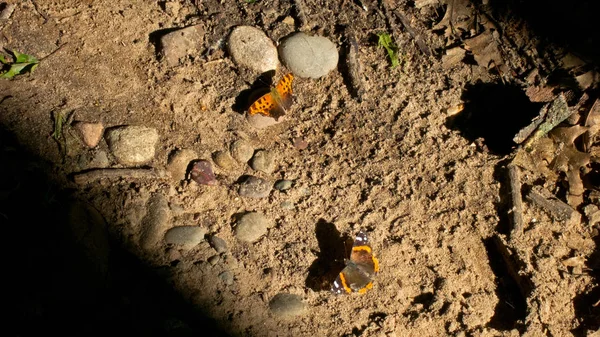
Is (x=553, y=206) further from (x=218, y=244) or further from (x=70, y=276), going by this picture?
(x=70, y=276)

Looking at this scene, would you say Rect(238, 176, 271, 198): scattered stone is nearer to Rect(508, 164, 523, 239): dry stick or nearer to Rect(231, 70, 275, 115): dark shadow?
Rect(231, 70, 275, 115): dark shadow

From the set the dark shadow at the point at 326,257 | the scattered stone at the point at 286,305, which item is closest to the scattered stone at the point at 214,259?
the scattered stone at the point at 286,305

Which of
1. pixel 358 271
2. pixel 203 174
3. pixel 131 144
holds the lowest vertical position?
pixel 358 271

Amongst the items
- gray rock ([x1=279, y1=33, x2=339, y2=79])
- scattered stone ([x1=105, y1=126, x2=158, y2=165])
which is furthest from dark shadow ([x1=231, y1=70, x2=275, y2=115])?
scattered stone ([x1=105, y1=126, x2=158, y2=165])

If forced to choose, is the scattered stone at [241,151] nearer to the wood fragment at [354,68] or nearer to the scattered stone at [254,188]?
the scattered stone at [254,188]

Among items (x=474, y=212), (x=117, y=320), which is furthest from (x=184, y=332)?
(x=474, y=212)

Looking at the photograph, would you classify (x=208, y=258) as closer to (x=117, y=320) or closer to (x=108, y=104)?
(x=117, y=320)

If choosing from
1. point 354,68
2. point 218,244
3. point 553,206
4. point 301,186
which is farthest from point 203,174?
point 553,206
